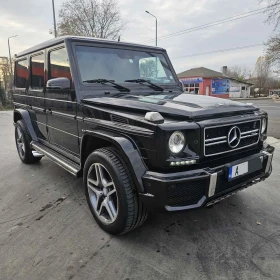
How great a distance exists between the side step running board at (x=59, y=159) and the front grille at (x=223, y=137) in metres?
1.56

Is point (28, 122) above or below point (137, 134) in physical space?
below

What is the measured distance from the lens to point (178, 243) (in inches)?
98.0

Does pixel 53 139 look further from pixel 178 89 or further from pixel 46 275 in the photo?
pixel 46 275

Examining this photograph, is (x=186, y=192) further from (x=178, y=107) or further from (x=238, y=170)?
(x=178, y=107)

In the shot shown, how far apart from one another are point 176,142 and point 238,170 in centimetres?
70

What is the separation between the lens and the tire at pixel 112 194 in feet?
7.56

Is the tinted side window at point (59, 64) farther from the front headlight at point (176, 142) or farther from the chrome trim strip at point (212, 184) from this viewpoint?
the chrome trim strip at point (212, 184)

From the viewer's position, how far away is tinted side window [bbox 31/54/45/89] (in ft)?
13.1

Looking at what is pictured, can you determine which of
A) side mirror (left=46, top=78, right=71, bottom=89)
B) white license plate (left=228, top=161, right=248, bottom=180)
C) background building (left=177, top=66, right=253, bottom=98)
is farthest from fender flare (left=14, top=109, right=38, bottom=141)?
background building (left=177, top=66, right=253, bottom=98)

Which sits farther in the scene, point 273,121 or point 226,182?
point 273,121

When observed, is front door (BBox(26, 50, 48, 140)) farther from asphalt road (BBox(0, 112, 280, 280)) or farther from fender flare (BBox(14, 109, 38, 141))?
asphalt road (BBox(0, 112, 280, 280))

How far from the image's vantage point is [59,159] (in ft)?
11.6

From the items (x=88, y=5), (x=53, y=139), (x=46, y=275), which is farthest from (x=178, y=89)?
(x=88, y=5)

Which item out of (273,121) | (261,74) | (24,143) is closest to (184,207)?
(24,143)
